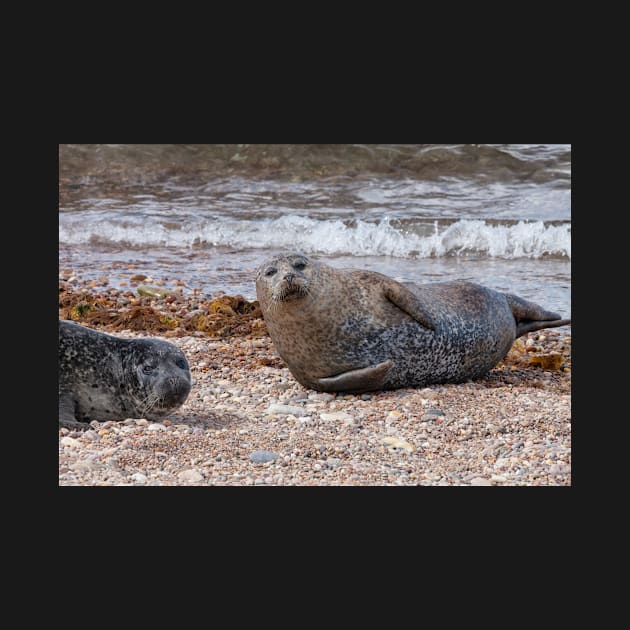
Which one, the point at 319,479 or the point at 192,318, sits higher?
the point at 192,318

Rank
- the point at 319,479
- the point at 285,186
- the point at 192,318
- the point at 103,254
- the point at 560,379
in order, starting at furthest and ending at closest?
the point at 285,186
the point at 103,254
the point at 192,318
the point at 560,379
the point at 319,479

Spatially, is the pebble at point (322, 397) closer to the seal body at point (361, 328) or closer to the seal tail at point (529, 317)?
the seal body at point (361, 328)

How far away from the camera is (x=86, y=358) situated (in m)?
5.68

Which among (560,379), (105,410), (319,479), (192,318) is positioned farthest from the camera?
(192,318)

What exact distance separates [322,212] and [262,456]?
8.24 meters

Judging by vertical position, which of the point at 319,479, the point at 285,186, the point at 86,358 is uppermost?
the point at 285,186

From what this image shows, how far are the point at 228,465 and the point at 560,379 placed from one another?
315 cm

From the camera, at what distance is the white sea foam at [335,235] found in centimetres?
1111

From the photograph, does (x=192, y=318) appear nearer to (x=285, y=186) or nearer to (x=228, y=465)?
(x=228, y=465)

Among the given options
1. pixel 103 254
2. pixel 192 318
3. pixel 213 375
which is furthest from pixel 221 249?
pixel 213 375

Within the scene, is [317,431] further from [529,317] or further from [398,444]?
[529,317]

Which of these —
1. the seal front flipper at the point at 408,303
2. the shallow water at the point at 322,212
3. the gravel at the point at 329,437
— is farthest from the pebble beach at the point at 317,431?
the shallow water at the point at 322,212

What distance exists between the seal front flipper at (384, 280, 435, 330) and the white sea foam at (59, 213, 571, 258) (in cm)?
459

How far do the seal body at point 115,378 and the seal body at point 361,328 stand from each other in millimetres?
936
